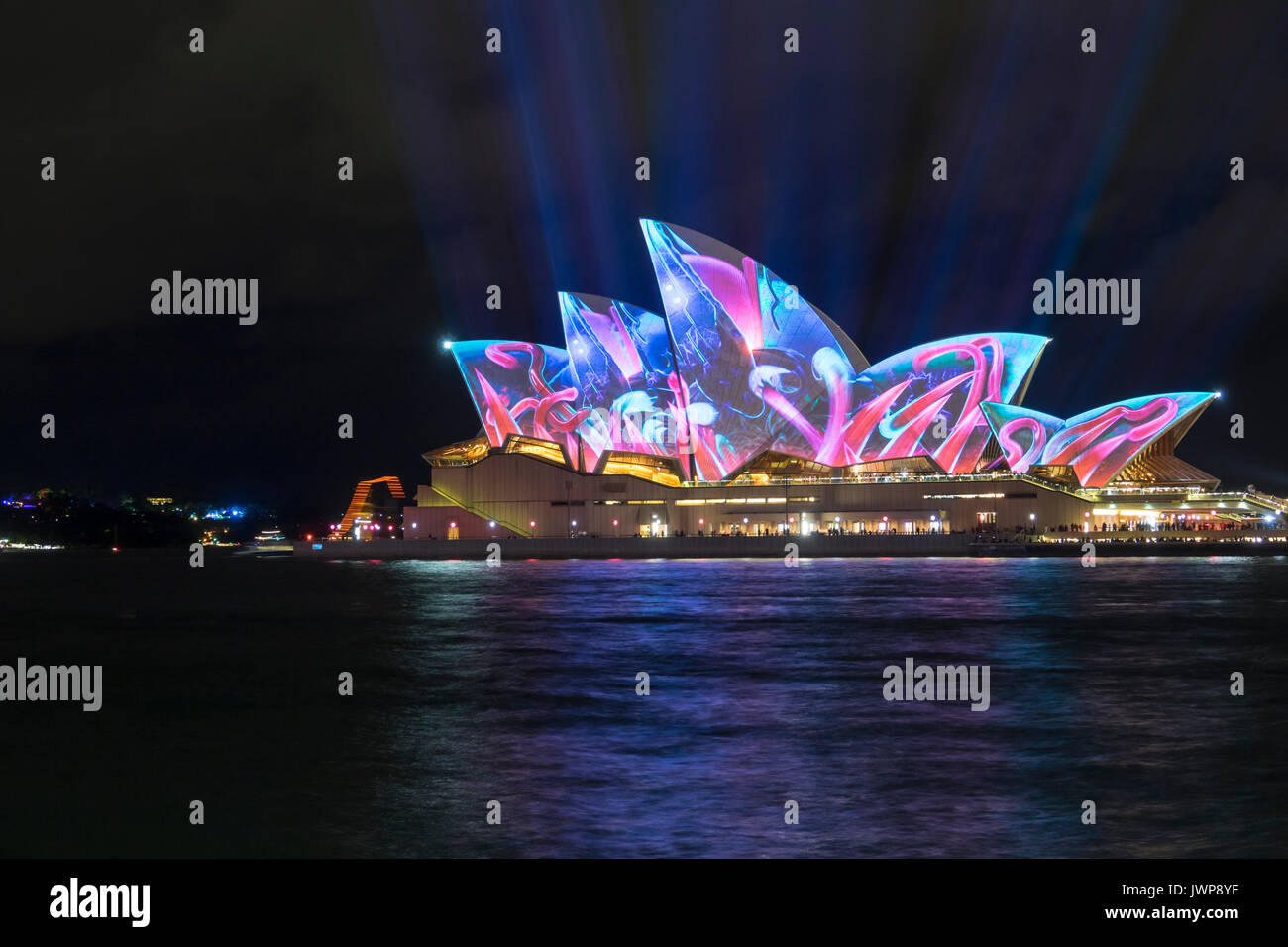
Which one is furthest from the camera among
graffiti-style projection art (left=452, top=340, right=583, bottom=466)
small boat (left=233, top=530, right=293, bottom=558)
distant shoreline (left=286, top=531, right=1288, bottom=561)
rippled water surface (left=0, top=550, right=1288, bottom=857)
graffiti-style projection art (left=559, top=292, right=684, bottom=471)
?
small boat (left=233, top=530, right=293, bottom=558)

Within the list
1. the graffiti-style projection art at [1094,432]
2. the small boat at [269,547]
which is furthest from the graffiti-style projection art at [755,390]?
the small boat at [269,547]

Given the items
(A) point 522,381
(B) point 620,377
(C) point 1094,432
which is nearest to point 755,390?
(B) point 620,377

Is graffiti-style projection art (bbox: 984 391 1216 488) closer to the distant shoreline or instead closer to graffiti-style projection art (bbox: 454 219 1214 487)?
graffiti-style projection art (bbox: 454 219 1214 487)

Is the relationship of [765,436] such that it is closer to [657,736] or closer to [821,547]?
[821,547]

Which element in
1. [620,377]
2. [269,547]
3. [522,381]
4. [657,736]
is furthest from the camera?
[269,547]

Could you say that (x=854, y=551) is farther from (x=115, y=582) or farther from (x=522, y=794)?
(x=522, y=794)

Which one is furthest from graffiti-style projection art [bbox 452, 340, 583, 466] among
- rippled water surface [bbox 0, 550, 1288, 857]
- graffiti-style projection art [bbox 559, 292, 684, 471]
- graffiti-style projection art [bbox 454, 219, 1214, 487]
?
rippled water surface [bbox 0, 550, 1288, 857]
